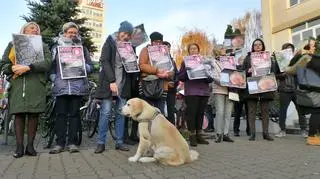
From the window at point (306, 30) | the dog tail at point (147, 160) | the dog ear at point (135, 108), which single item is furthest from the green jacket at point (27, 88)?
the window at point (306, 30)

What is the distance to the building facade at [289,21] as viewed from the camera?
84.2 feet

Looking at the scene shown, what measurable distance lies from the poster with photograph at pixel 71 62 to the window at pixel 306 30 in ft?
64.8

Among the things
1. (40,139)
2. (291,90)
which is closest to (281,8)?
(291,90)

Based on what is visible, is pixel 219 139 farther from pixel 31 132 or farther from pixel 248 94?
pixel 31 132

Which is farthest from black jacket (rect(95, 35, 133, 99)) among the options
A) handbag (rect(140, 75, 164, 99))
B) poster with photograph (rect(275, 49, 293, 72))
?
poster with photograph (rect(275, 49, 293, 72))

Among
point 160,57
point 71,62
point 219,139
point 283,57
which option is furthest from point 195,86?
point 283,57

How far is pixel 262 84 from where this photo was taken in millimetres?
9508

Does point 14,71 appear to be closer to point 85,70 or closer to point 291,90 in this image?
point 85,70

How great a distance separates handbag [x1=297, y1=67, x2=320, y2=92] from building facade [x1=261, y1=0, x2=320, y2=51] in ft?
54.7

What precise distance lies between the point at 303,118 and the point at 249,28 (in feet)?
177

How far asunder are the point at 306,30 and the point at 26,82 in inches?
867

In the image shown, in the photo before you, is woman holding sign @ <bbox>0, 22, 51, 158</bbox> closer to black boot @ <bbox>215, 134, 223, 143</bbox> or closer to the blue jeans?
the blue jeans

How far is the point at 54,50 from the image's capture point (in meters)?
7.75

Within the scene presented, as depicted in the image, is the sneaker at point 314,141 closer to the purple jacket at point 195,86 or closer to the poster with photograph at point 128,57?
the purple jacket at point 195,86
